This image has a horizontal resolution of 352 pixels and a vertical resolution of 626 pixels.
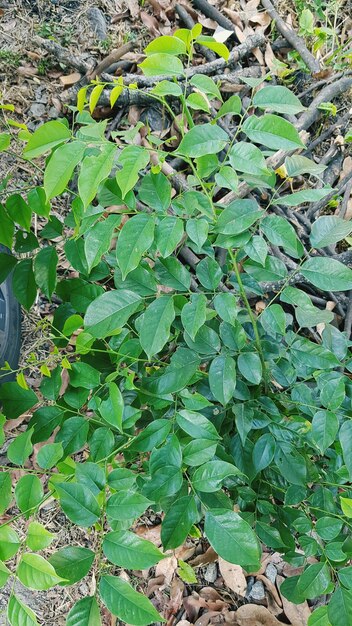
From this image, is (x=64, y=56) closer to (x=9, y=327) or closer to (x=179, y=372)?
(x=9, y=327)

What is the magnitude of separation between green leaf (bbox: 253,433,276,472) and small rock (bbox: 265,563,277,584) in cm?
69

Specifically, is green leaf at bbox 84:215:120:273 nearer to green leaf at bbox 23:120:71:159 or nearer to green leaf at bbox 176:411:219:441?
green leaf at bbox 23:120:71:159

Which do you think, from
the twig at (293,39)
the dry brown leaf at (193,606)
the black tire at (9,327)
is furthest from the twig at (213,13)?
the dry brown leaf at (193,606)

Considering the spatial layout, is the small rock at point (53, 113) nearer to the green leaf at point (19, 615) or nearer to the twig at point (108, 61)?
the twig at point (108, 61)

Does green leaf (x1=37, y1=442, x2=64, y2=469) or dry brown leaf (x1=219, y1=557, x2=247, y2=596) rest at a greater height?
green leaf (x1=37, y1=442, x2=64, y2=469)

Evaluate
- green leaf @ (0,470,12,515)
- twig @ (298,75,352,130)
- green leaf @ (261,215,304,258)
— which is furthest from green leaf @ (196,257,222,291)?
twig @ (298,75,352,130)

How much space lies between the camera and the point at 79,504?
736mm

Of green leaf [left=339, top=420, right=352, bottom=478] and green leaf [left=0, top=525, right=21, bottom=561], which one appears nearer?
green leaf [left=0, top=525, right=21, bottom=561]

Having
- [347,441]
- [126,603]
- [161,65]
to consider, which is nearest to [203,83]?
[161,65]

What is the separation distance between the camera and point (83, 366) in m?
0.97

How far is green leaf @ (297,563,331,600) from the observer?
2.94 feet

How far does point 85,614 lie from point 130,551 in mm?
101

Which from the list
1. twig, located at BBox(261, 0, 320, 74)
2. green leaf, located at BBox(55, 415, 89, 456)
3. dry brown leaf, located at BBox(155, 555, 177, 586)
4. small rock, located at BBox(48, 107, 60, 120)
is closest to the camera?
green leaf, located at BBox(55, 415, 89, 456)

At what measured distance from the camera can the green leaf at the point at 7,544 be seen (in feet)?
2.24
